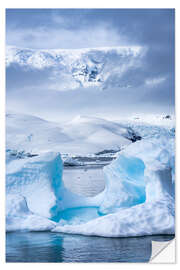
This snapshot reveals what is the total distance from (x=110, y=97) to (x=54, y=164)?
1.36 metres

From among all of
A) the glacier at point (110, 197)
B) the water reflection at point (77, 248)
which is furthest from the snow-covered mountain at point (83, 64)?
the water reflection at point (77, 248)

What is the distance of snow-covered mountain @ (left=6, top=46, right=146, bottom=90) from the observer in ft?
17.1

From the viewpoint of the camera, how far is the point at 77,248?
4062 mm

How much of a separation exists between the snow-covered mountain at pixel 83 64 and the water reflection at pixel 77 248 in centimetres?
217

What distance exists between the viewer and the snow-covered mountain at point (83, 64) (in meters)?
5.21

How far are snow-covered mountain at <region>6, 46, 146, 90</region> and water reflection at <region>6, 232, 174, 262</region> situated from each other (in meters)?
2.17

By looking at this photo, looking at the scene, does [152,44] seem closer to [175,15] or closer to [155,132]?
[175,15]

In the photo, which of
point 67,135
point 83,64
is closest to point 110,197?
point 67,135

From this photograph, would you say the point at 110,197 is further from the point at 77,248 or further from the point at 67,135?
the point at 77,248

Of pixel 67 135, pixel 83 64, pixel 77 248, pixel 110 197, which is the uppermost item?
pixel 83 64

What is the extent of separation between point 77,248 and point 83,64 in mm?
2512

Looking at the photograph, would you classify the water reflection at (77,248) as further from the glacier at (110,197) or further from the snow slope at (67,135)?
the snow slope at (67,135)

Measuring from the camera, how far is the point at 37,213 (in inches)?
211
